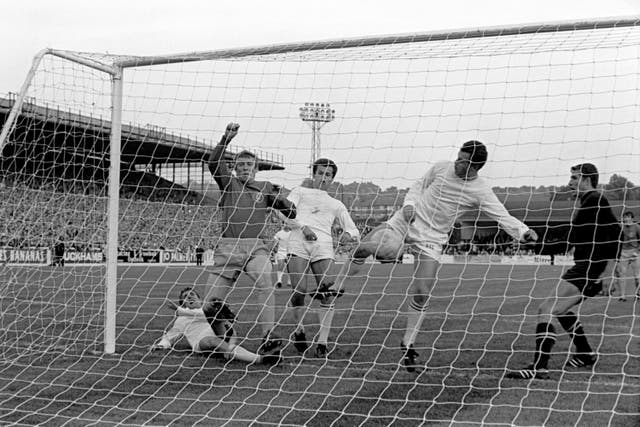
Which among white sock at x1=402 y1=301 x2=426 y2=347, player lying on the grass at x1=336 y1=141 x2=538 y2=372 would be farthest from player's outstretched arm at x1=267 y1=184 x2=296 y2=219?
white sock at x1=402 y1=301 x2=426 y2=347

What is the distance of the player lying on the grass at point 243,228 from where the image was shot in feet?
20.9

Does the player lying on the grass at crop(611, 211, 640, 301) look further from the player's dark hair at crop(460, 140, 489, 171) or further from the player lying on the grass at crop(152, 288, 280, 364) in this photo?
the player lying on the grass at crop(152, 288, 280, 364)

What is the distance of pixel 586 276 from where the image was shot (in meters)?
5.92

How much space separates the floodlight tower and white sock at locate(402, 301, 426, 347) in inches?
67.0

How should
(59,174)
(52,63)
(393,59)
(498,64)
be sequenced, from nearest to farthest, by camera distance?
(498,64)
(393,59)
(52,63)
(59,174)

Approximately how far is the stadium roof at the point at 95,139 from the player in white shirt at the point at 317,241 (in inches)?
24.7

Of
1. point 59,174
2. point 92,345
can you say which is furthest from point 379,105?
point 59,174

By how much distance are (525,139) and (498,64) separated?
734 mm

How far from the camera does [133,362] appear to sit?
6531mm

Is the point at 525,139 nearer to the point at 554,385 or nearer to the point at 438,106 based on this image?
the point at 438,106

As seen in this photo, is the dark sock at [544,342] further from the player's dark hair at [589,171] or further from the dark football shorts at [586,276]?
the player's dark hair at [589,171]

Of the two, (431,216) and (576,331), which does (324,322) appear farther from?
(576,331)

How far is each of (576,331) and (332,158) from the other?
2.75 meters

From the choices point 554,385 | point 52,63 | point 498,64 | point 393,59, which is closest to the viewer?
point 554,385
